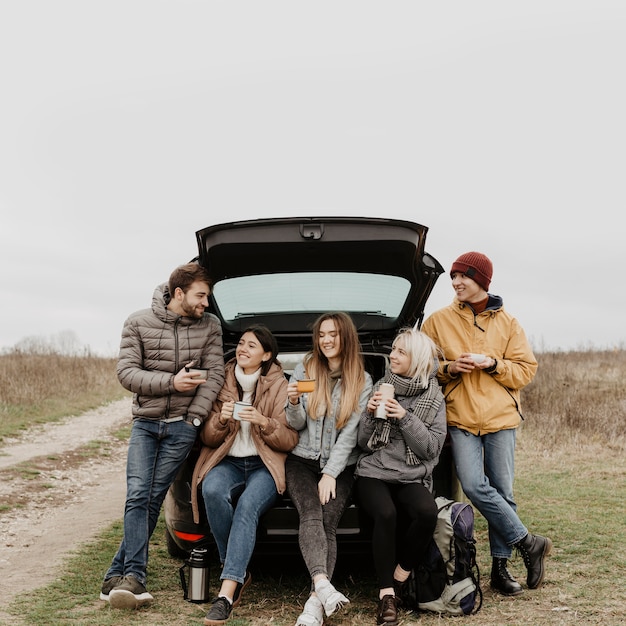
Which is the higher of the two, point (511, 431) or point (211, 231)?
point (211, 231)

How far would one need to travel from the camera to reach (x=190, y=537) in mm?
3656

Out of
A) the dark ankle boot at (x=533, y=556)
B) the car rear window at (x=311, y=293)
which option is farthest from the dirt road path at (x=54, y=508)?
the dark ankle boot at (x=533, y=556)

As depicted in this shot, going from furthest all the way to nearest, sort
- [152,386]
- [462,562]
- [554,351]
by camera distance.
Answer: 1. [554,351]
2. [152,386]
3. [462,562]

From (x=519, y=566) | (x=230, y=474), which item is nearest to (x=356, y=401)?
(x=230, y=474)

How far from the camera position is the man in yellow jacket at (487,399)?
3738 mm

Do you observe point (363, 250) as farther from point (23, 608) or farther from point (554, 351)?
point (554, 351)

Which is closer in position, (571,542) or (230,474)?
(230,474)

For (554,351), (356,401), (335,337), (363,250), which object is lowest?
(554,351)

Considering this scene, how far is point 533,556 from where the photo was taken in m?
3.82

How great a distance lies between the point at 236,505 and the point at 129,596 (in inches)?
27.0

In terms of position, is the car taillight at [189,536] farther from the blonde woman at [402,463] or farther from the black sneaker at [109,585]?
the blonde woman at [402,463]

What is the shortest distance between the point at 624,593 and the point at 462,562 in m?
0.91

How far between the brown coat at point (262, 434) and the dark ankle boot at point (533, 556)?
4.50 ft

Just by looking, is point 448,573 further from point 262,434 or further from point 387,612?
point 262,434
